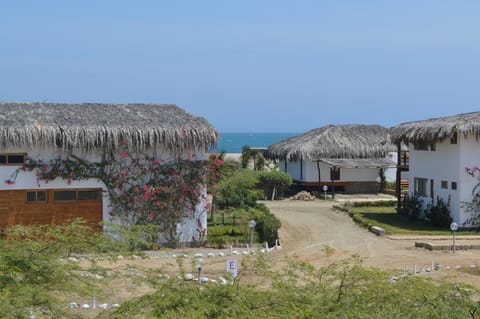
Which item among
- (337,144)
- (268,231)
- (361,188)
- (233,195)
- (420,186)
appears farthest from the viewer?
(337,144)

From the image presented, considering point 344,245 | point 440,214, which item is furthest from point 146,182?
point 440,214

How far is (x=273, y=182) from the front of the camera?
130ft

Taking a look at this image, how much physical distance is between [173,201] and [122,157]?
2132 mm

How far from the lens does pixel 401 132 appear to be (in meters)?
31.4

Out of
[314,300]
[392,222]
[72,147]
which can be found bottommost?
[392,222]

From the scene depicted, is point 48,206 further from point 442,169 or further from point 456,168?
point 442,169

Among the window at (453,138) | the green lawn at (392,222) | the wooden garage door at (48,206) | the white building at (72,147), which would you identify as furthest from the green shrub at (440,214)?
the wooden garage door at (48,206)

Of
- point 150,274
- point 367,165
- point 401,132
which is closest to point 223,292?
point 150,274

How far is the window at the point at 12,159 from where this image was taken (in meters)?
22.5

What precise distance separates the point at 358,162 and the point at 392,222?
39.5ft

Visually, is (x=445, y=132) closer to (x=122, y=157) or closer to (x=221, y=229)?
(x=221, y=229)

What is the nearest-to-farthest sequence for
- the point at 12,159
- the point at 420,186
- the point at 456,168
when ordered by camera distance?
the point at 12,159 → the point at 456,168 → the point at 420,186

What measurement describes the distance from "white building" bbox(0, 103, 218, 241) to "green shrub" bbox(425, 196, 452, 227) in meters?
9.76

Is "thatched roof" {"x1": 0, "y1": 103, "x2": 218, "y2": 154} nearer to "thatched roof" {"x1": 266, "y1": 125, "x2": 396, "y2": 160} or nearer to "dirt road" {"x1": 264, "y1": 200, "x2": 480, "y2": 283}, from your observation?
"dirt road" {"x1": 264, "y1": 200, "x2": 480, "y2": 283}
